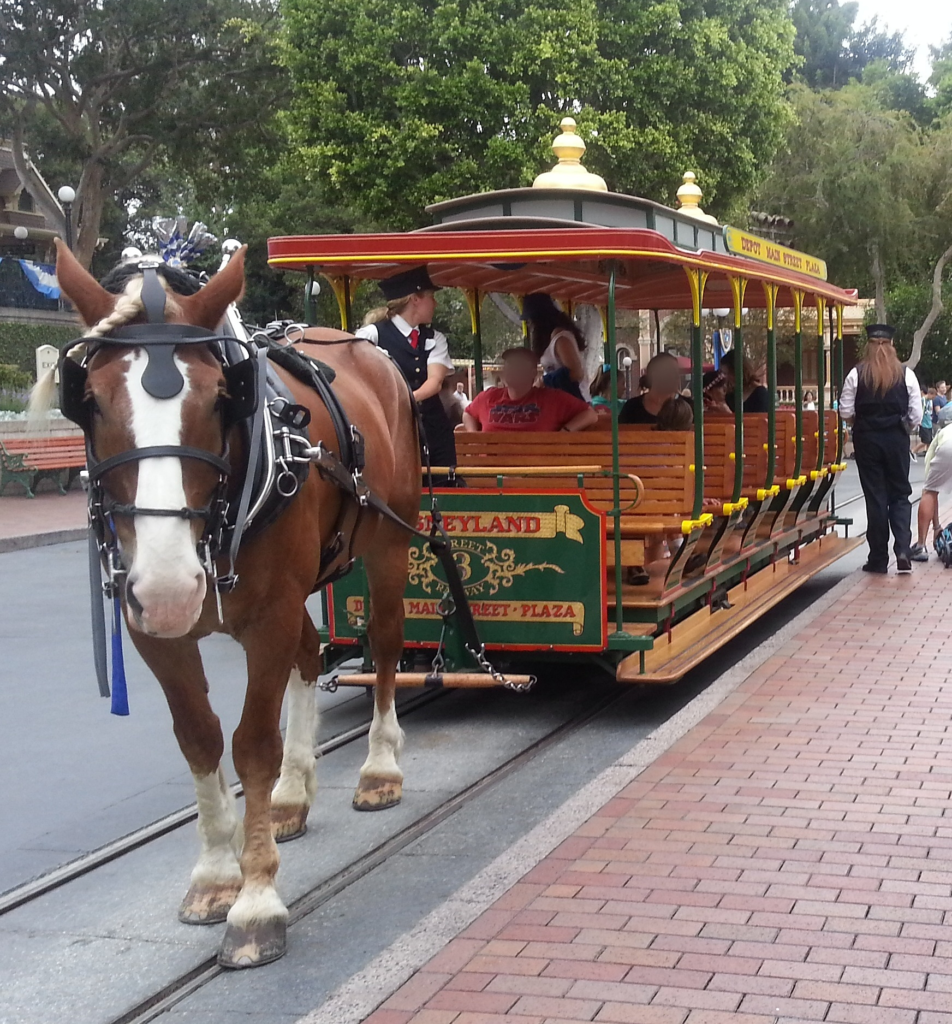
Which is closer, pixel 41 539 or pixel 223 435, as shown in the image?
pixel 223 435

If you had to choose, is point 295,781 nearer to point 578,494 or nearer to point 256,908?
point 256,908

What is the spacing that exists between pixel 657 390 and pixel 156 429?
583 cm

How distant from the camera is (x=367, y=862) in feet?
17.0

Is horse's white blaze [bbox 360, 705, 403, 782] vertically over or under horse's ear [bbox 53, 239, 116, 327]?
under

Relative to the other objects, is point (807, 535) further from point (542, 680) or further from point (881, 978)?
point (881, 978)

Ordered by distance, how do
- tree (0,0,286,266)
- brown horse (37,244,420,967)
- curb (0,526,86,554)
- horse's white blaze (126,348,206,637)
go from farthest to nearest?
1. tree (0,0,286,266)
2. curb (0,526,86,554)
3. brown horse (37,244,420,967)
4. horse's white blaze (126,348,206,637)

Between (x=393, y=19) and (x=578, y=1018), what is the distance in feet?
71.3

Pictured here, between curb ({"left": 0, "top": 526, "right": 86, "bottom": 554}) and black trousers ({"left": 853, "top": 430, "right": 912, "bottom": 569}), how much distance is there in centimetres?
1032

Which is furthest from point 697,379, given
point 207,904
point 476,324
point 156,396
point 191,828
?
point 156,396

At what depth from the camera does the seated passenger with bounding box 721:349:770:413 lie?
10906 millimetres

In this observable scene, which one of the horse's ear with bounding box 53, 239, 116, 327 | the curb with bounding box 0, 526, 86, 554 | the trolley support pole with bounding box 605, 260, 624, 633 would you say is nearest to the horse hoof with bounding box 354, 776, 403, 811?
the trolley support pole with bounding box 605, 260, 624, 633

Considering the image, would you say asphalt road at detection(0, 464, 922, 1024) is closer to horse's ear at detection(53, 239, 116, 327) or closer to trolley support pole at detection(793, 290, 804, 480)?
trolley support pole at detection(793, 290, 804, 480)

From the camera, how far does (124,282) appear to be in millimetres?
4184

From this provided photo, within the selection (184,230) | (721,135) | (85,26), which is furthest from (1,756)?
(85,26)
